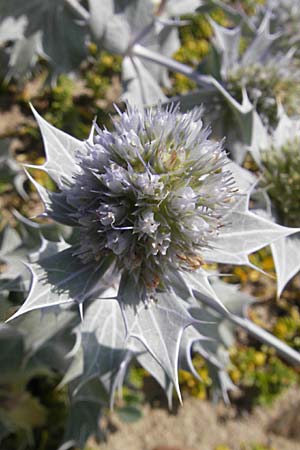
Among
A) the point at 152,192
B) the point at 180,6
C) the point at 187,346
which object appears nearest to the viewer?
the point at 152,192

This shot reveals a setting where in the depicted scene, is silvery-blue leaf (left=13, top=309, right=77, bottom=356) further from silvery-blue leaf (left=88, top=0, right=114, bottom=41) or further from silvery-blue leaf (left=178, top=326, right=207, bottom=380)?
silvery-blue leaf (left=88, top=0, right=114, bottom=41)

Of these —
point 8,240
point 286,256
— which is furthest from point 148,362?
point 8,240

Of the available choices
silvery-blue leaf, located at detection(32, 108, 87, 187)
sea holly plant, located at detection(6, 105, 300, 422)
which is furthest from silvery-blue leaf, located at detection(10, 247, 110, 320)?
silvery-blue leaf, located at detection(32, 108, 87, 187)

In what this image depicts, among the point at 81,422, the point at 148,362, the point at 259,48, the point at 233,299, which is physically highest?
the point at 259,48

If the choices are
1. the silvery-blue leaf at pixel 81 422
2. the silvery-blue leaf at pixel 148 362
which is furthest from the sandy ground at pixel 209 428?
the silvery-blue leaf at pixel 148 362

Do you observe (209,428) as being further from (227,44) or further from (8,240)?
(227,44)

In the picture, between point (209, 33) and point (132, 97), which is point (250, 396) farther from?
point (209, 33)

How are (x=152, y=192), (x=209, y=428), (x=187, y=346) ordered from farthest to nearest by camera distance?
(x=209, y=428), (x=187, y=346), (x=152, y=192)
